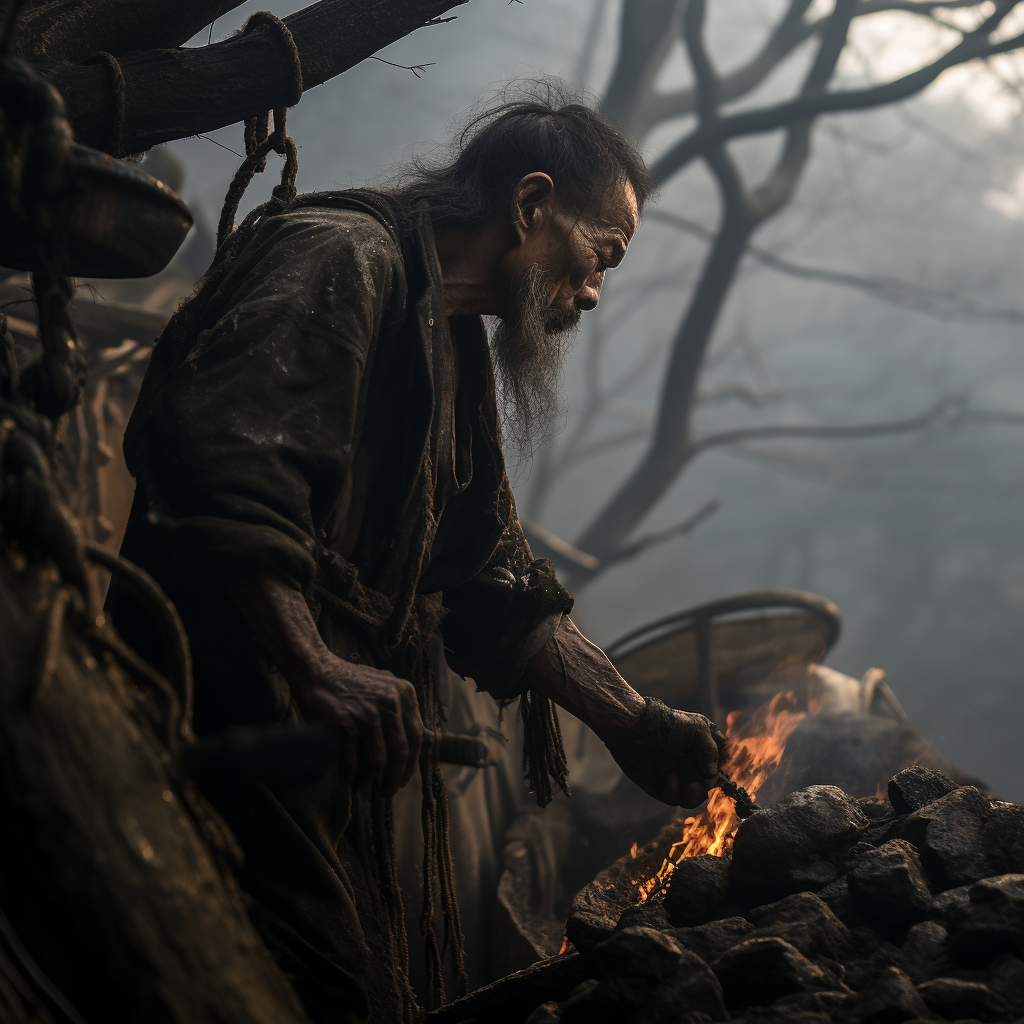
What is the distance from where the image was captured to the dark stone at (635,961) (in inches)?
56.3

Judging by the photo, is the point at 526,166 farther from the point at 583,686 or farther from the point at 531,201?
the point at 583,686

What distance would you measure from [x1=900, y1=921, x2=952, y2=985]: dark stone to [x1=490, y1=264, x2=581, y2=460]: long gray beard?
1.41 metres

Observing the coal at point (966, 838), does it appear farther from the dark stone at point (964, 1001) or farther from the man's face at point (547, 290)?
the man's face at point (547, 290)

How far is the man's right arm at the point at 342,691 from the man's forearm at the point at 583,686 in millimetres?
865

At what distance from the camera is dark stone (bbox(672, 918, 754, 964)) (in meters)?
1.63

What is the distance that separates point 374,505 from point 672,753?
1.00 metres

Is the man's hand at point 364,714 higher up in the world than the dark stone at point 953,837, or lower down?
higher up

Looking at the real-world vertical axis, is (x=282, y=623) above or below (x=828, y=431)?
above

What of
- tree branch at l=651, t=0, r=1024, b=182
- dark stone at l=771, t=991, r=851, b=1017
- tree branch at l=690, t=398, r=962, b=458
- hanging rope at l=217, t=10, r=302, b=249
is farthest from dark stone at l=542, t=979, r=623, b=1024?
tree branch at l=690, t=398, r=962, b=458

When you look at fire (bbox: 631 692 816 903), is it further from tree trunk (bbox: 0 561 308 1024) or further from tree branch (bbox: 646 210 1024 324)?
tree branch (bbox: 646 210 1024 324)

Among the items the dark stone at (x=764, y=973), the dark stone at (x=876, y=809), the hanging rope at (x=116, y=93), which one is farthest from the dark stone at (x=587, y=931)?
the hanging rope at (x=116, y=93)

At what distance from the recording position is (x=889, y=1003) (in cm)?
132

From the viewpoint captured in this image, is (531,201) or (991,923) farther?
(531,201)

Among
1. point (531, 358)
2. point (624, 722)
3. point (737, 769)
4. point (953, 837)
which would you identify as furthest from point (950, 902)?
point (737, 769)
